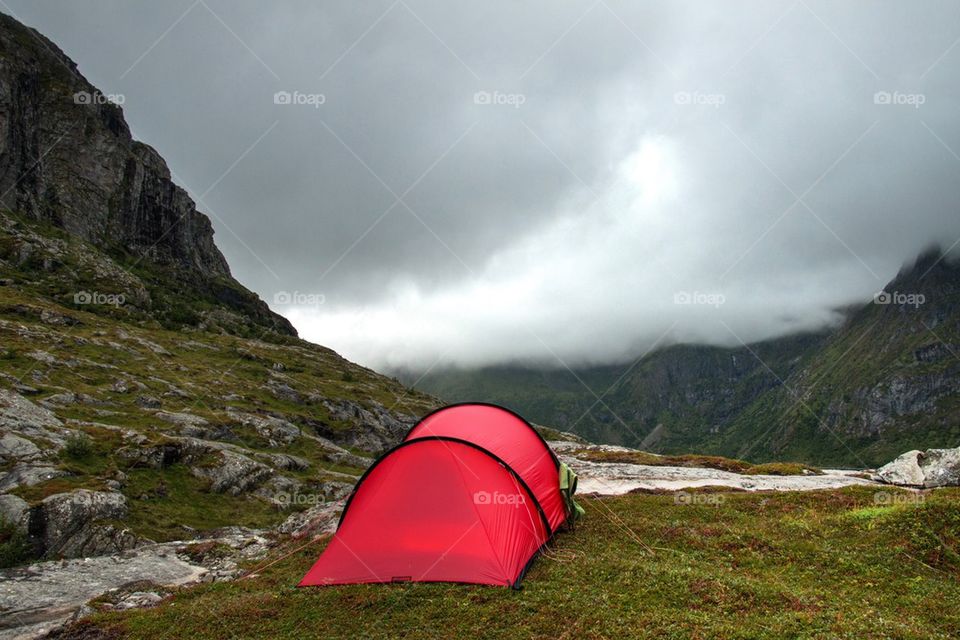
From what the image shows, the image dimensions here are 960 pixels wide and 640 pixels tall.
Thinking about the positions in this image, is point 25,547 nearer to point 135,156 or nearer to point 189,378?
point 189,378

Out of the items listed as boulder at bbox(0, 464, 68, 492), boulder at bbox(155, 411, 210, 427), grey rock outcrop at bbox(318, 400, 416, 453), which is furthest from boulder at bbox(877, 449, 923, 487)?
grey rock outcrop at bbox(318, 400, 416, 453)

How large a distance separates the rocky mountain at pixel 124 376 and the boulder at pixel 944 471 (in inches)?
1525

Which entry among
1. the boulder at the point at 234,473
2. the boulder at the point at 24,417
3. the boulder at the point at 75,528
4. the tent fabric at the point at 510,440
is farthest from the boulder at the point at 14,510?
the tent fabric at the point at 510,440

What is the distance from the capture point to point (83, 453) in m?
38.2

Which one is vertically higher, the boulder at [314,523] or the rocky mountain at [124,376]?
the rocky mountain at [124,376]

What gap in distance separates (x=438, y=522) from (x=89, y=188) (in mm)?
193846

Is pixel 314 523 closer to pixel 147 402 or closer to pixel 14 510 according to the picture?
pixel 14 510

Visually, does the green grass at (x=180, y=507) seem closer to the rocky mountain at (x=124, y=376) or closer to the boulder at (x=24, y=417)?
the rocky mountain at (x=124, y=376)

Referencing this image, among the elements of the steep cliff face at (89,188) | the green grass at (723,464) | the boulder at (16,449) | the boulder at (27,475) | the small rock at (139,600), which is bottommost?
the green grass at (723,464)

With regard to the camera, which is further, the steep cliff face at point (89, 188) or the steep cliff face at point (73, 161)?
the steep cliff face at point (73, 161)

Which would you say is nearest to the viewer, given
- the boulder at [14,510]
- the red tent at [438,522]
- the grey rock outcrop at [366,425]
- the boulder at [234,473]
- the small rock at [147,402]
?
the red tent at [438,522]

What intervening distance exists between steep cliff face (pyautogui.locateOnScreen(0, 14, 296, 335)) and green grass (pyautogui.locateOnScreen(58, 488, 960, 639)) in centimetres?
12486

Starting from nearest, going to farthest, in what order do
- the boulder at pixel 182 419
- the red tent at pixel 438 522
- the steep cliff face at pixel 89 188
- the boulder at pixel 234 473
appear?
1. the red tent at pixel 438 522
2. the boulder at pixel 234 473
3. the boulder at pixel 182 419
4. the steep cliff face at pixel 89 188

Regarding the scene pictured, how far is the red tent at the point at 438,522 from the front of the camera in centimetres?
1614
